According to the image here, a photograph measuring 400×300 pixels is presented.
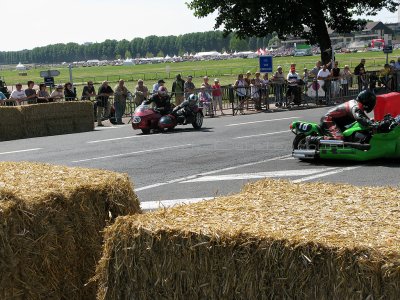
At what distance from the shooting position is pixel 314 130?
15.6 metres

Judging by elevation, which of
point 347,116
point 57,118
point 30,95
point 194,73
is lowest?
point 194,73

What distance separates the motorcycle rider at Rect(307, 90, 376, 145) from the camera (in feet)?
48.9

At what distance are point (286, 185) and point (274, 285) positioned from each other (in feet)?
5.18

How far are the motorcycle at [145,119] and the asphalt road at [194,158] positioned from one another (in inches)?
13.5

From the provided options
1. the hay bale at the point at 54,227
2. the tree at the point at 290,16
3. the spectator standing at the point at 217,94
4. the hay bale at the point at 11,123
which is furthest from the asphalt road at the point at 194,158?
the tree at the point at 290,16

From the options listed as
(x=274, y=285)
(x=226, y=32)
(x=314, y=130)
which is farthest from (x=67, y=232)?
(x=226, y=32)

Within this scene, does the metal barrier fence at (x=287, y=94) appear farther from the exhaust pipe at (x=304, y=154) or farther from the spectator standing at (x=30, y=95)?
the exhaust pipe at (x=304, y=154)

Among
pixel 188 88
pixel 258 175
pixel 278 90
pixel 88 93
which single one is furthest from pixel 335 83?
pixel 258 175

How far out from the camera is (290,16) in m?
40.9

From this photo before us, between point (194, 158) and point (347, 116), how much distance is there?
3291 mm

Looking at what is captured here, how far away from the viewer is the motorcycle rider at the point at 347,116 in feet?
48.9

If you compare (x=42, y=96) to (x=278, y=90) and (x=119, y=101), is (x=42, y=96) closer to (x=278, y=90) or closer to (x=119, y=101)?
(x=119, y=101)

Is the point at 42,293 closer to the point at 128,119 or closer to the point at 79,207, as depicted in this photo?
the point at 79,207

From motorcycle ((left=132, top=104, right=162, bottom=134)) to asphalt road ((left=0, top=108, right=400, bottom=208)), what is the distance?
34cm
